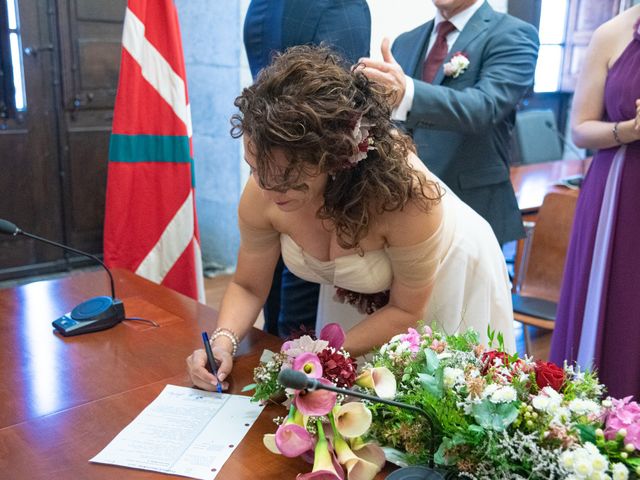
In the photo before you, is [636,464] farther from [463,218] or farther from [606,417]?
[463,218]

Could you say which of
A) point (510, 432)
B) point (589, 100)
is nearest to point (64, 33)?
point (589, 100)

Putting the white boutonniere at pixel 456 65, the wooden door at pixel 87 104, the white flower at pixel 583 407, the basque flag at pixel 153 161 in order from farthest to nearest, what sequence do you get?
the wooden door at pixel 87 104
the basque flag at pixel 153 161
the white boutonniere at pixel 456 65
the white flower at pixel 583 407

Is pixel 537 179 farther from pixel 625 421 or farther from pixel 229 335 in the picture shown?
pixel 625 421

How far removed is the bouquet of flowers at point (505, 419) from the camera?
0.96m

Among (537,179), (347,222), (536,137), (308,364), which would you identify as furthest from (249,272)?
(536,137)

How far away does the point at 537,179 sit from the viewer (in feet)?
13.4

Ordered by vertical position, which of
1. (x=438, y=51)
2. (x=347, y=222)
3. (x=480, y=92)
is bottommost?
(x=347, y=222)

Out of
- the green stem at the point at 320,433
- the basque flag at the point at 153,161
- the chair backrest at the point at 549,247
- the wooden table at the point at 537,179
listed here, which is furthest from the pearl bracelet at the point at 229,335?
the wooden table at the point at 537,179

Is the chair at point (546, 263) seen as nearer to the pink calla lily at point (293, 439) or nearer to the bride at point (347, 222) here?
the bride at point (347, 222)

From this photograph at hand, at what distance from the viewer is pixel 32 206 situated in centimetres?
451

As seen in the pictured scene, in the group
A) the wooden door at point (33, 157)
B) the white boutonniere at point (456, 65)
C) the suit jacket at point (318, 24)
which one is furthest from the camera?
the wooden door at point (33, 157)

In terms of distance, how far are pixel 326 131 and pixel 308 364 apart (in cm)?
42

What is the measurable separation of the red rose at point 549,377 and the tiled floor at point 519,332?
230 cm

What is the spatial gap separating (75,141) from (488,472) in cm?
412
